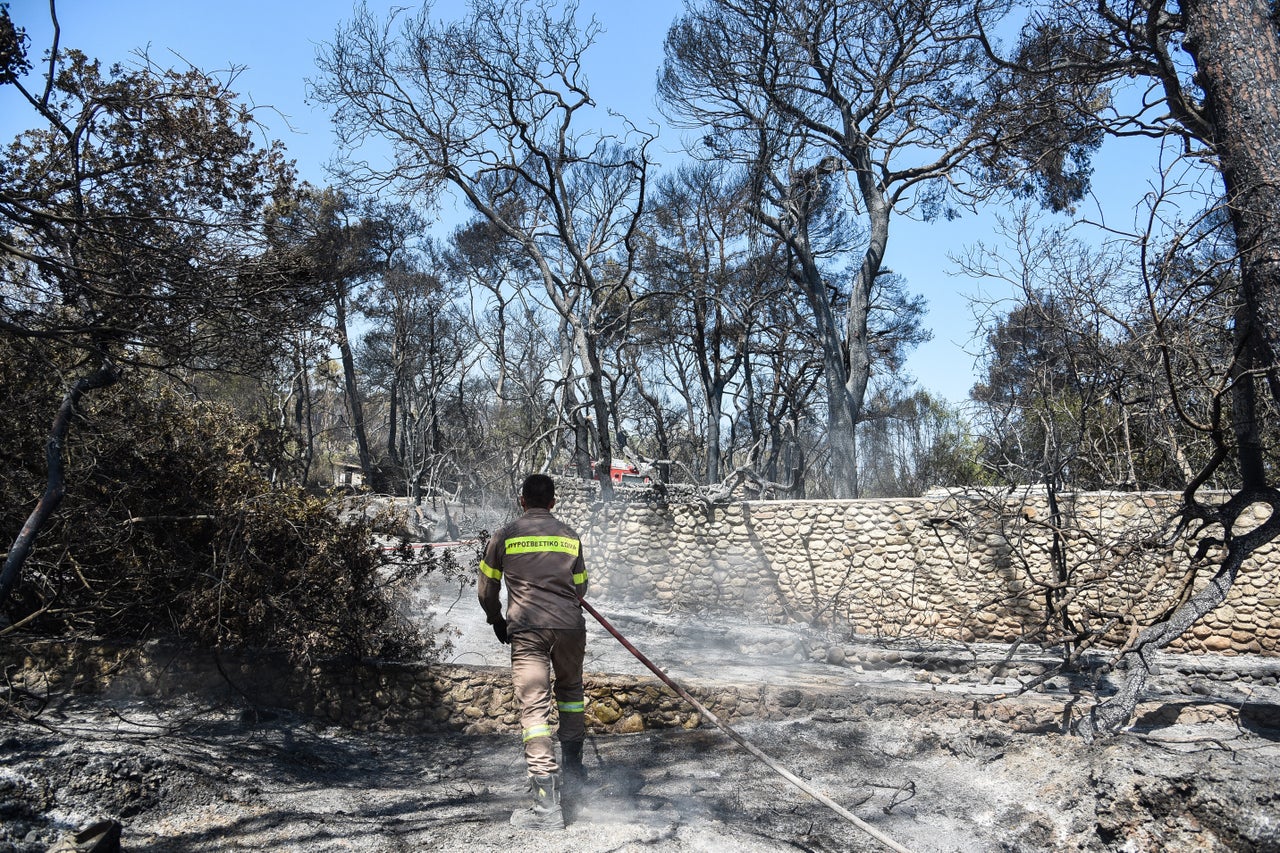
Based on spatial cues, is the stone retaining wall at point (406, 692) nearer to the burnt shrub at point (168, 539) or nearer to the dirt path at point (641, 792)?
the burnt shrub at point (168, 539)

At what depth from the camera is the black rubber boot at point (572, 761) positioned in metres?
4.90

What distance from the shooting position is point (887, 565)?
40.2 ft

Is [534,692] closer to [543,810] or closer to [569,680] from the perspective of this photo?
[569,680]

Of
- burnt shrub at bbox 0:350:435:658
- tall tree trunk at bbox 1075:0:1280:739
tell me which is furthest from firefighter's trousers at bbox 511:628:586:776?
tall tree trunk at bbox 1075:0:1280:739

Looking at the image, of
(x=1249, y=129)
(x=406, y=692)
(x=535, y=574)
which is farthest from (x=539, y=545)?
(x=1249, y=129)

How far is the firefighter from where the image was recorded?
446cm

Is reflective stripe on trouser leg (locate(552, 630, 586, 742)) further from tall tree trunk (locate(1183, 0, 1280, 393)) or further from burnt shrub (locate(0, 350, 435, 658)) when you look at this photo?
tall tree trunk (locate(1183, 0, 1280, 393))

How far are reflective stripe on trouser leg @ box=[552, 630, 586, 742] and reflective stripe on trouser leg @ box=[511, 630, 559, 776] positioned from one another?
77 millimetres

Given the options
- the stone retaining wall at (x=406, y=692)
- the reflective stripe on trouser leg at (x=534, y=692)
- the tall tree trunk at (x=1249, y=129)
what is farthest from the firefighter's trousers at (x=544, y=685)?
the tall tree trunk at (x=1249, y=129)

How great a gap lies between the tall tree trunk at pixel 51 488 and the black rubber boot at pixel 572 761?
321 cm

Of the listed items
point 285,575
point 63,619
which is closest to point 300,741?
point 285,575

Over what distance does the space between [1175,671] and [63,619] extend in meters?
10.6

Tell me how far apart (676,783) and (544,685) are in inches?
53.1

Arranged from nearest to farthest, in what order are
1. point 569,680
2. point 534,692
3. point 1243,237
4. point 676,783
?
point 534,692, point 569,680, point 676,783, point 1243,237
